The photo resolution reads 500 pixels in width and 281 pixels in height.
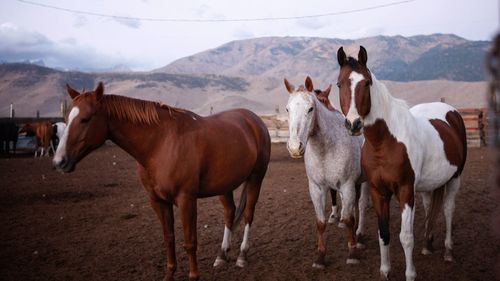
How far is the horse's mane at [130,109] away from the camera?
11.2 feet

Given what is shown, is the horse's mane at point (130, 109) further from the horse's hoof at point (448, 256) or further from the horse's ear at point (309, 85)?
the horse's hoof at point (448, 256)

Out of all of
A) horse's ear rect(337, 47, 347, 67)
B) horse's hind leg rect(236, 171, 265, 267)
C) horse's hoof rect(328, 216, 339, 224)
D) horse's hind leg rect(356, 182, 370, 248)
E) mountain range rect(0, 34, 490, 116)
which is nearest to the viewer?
horse's ear rect(337, 47, 347, 67)

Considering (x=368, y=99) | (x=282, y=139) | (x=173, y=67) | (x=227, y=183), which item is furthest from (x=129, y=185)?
(x=173, y=67)

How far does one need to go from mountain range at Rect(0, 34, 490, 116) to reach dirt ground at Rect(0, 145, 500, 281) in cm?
249

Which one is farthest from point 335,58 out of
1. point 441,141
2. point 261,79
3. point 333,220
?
A: point 441,141

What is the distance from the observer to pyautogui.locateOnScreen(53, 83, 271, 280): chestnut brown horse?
3.24 metres

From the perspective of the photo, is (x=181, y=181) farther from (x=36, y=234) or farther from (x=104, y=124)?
(x=36, y=234)

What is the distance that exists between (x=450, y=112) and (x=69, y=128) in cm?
440

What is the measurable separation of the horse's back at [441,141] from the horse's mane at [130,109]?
2737mm

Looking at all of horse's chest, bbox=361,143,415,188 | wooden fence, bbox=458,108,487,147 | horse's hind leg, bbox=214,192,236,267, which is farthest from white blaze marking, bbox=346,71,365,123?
wooden fence, bbox=458,108,487,147

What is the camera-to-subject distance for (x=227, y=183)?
3.99m

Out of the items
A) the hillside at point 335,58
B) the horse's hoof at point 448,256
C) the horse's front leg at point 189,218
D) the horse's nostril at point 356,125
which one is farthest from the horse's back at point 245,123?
the hillside at point 335,58

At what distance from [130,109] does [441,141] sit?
3275mm

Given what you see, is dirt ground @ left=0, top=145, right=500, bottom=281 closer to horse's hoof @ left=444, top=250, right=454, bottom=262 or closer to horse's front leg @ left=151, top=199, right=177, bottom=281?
horse's hoof @ left=444, top=250, right=454, bottom=262
